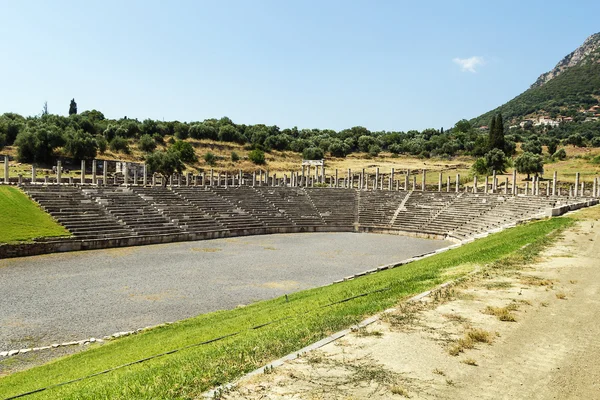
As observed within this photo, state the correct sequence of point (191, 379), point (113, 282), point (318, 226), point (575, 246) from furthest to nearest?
point (318, 226) < point (113, 282) < point (575, 246) < point (191, 379)

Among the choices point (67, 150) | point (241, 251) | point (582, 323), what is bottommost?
point (241, 251)

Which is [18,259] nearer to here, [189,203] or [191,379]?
[189,203]

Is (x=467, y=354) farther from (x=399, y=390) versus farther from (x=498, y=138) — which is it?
(x=498, y=138)

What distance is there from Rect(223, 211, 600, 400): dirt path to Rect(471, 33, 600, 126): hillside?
15623 centimetres

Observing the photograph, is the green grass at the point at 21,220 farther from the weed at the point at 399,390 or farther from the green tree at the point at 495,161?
the green tree at the point at 495,161

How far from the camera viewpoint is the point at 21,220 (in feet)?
103

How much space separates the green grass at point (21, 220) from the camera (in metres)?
29.3

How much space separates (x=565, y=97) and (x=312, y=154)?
116m

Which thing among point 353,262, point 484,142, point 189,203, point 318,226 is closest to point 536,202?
point 318,226

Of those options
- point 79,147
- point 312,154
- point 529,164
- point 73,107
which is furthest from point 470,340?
point 73,107

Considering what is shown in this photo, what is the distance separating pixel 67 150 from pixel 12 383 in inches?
2601

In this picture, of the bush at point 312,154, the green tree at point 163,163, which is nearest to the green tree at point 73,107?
the bush at point 312,154

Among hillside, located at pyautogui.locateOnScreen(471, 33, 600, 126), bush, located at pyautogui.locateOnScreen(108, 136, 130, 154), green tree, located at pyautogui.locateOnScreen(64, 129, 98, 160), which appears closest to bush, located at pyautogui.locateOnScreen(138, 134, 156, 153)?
bush, located at pyautogui.locateOnScreen(108, 136, 130, 154)

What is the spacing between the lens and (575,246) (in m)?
20.3
